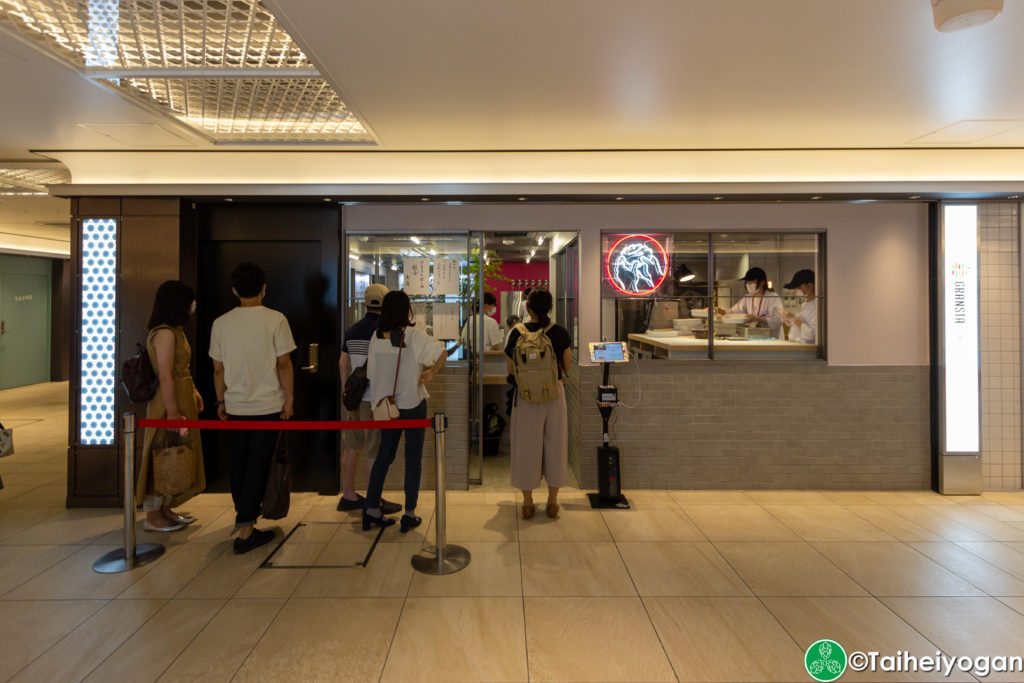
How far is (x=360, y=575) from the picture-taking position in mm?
3139

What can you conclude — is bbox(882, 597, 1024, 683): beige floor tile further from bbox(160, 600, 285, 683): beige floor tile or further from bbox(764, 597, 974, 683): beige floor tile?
bbox(160, 600, 285, 683): beige floor tile

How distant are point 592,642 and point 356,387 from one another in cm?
216

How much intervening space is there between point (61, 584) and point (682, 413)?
438cm

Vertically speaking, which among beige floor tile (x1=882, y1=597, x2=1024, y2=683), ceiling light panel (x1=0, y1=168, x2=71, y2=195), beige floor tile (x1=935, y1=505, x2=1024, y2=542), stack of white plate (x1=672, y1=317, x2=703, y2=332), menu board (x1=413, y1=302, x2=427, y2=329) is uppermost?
ceiling light panel (x1=0, y1=168, x2=71, y2=195)

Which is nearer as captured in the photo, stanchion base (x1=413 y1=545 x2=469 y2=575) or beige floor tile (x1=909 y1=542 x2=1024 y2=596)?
beige floor tile (x1=909 y1=542 x2=1024 y2=596)

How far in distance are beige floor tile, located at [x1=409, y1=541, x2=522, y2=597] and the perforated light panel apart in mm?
3079

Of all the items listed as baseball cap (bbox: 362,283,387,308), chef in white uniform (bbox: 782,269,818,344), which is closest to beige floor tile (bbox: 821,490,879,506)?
chef in white uniform (bbox: 782,269,818,344)

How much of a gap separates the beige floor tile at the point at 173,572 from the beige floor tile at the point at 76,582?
0.17 ft

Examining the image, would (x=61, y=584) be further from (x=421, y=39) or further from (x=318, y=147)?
(x=421, y=39)

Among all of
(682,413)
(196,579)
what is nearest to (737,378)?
(682,413)

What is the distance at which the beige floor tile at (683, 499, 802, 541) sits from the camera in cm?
374

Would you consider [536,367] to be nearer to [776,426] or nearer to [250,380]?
[250,380]

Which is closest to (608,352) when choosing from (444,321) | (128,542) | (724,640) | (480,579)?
(444,321)

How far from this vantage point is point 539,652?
2.44 metres
